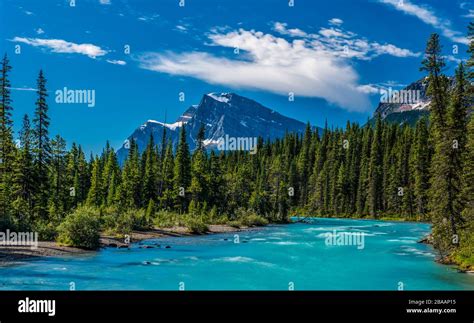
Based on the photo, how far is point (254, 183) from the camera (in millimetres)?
112000

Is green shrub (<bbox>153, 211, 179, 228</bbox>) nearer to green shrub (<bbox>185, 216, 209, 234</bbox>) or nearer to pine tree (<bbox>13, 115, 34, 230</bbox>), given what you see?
green shrub (<bbox>185, 216, 209, 234</bbox>)

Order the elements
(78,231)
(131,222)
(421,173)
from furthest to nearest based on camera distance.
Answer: (421,173) < (131,222) < (78,231)

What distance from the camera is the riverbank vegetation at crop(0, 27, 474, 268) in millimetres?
36469

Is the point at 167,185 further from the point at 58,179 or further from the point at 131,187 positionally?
the point at 58,179

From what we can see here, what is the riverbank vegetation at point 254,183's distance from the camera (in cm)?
3647

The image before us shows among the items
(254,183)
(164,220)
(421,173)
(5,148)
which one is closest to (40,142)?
(5,148)

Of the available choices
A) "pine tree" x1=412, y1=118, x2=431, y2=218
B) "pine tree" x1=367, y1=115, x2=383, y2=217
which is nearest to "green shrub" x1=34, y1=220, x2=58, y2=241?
"pine tree" x1=412, y1=118, x2=431, y2=218

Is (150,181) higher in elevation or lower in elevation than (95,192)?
higher

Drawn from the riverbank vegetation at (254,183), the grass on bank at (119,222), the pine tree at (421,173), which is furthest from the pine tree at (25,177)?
the pine tree at (421,173)

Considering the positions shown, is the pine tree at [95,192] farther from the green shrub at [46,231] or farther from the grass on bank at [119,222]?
the green shrub at [46,231]

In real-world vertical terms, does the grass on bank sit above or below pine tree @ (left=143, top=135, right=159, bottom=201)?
below
